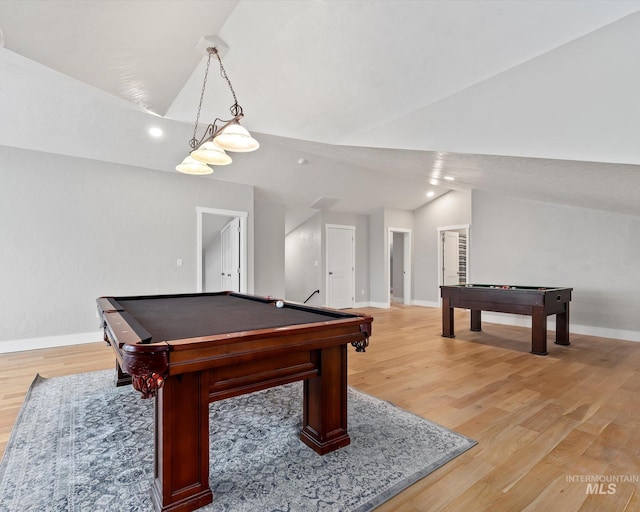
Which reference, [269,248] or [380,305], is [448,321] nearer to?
[380,305]

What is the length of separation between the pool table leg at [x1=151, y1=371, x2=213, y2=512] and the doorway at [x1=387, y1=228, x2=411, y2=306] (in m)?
7.40

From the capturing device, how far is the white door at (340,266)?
8078 millimetres

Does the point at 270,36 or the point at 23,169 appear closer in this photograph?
the point at 270,36

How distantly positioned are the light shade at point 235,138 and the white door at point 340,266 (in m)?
5.73

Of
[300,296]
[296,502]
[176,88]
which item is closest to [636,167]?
[296,502]

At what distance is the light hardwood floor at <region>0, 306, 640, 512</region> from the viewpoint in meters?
1.64

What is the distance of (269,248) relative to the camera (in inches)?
283

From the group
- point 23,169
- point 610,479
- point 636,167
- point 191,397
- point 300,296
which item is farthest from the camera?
point 300,296

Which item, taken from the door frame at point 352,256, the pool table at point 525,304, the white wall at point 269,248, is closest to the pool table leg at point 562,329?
the pool table at point 525,304

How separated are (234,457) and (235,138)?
6.59 feet

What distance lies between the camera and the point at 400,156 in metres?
4.01

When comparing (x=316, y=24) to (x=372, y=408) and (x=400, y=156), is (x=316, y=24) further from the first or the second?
(x=372, y=408)

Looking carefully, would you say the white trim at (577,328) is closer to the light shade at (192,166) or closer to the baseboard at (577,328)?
the baseboard at (577,328)

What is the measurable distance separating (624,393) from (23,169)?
705cm
